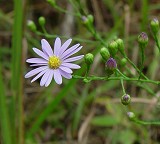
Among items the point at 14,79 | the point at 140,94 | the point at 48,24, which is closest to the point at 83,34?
the point at 48,24

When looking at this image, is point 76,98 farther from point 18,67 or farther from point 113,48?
point 113,48

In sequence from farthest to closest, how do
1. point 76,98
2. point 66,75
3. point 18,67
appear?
point 76,98, point 18,67, point 66,75

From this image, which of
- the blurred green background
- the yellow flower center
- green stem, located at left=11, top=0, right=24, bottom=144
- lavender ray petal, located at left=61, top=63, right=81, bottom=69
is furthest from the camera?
the blurred green background

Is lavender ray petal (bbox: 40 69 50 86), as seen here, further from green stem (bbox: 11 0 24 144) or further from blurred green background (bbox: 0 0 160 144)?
green stem (bbox: 11 0 24 144)

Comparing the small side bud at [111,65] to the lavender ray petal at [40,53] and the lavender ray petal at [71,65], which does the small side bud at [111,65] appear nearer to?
the lavender ray petal at [71,65]

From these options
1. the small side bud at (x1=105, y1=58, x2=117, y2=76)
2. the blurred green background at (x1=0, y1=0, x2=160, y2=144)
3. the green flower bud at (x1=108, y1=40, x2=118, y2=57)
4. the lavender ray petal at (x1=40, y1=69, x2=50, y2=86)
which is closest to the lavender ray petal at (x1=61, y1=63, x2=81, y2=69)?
the lavender ray petal at (x1=40, y1=69, x2=50, y2=86)

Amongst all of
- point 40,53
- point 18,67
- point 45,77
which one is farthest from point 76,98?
point 45,77

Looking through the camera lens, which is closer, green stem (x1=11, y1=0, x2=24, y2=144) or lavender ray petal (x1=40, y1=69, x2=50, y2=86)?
lavender ray petal (x1=40, y1=69, x2=50, y2=86)
